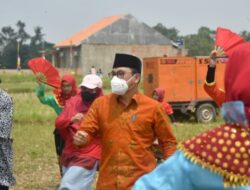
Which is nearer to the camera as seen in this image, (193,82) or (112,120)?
(112,120)

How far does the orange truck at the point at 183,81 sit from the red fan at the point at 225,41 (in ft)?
42.5

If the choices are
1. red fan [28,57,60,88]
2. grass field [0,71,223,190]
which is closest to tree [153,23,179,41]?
A: grass field [0,71,223,190]

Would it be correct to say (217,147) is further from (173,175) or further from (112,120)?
(112,120)

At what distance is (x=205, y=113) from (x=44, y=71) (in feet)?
33.3

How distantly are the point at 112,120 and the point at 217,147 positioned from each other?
2.44 metres

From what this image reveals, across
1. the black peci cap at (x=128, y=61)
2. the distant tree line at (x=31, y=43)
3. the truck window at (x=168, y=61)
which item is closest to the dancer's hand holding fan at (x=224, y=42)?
the black peci cap at (x=128, y=61)

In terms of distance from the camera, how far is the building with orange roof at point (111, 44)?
6264 centimetres

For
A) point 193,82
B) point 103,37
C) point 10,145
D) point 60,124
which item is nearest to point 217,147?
point 10,145

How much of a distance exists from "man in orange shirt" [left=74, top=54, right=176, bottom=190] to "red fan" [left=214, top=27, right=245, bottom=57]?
1.05 metres

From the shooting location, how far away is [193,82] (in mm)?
18750

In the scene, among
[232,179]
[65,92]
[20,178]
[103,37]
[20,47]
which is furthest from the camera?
[20,47]

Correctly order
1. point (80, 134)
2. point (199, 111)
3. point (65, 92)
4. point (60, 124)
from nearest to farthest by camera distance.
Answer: point (80, 134) < point (60, 124) < point (65, 92) < point (199, 111)

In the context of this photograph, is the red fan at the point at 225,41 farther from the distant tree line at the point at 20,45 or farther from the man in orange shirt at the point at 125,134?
the distant tree line at the point at 20,45

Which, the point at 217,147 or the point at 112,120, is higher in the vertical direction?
the point at 217,147
